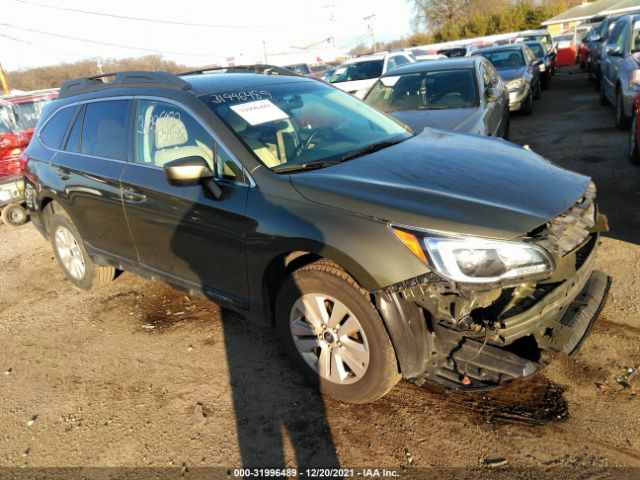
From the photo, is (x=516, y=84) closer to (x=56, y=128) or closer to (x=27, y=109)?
(x=56, y=128)

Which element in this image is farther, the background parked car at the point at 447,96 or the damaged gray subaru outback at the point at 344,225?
the background parked car at the point at 447,96

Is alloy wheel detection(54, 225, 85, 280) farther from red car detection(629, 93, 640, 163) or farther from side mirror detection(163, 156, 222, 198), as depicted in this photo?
red car detection(629, 93, 640, 163)

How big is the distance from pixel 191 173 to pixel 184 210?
41 cm

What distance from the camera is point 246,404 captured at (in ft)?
10.3

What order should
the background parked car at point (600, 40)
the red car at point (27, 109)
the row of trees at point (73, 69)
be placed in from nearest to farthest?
the red car at point (27, 109), the background parked car at point (600, 40), the row of trees at point (73, 69)

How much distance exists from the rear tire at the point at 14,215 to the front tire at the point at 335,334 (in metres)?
6.46

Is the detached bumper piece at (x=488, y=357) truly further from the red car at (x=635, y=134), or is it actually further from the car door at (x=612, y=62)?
the car door at (x=612, y=62)

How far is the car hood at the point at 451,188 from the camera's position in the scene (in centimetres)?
249

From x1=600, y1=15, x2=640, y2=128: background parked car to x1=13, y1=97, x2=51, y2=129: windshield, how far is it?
961 cm

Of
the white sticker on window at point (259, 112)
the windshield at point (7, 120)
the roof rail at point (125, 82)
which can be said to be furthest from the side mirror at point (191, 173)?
the windshield at point (7, 120)

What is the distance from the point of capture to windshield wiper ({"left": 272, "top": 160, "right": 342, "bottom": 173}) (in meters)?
3.09

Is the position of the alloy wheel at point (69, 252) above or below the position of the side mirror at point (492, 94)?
Result: below

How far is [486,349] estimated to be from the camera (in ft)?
8.42

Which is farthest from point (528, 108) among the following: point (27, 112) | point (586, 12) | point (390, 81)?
point (586, 12)
